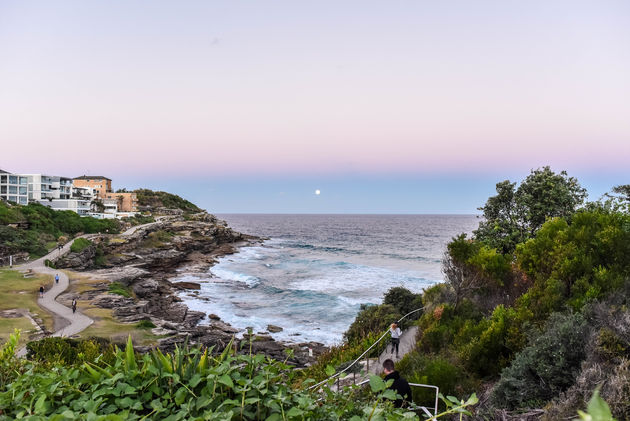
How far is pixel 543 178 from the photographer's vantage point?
19.5 metres

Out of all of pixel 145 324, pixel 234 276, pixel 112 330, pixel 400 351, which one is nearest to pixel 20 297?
pixel 112 330

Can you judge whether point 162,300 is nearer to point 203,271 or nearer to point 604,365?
point 203,271

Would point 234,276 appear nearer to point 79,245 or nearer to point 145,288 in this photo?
point 145,288

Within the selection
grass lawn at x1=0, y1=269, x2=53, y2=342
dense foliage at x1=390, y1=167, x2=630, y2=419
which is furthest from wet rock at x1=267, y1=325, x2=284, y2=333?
grass lawn at x1=0, y1=269, x2=53, y2=342

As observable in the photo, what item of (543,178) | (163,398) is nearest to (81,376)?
(163,398)

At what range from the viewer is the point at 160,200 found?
435 ft

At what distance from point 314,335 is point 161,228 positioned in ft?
179

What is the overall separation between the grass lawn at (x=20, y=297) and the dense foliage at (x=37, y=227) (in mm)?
11356

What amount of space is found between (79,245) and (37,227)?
13.6 meters

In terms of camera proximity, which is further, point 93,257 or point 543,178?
point 93,257

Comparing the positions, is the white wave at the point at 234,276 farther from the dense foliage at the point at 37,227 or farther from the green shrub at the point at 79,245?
the dense foliage at the point at 37,227

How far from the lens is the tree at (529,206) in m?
18.7

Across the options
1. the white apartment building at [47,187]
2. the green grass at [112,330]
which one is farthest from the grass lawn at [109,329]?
the white apartment building at [47,187]

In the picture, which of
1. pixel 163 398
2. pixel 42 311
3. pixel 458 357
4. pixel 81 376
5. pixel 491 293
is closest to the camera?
pixel 163 398
